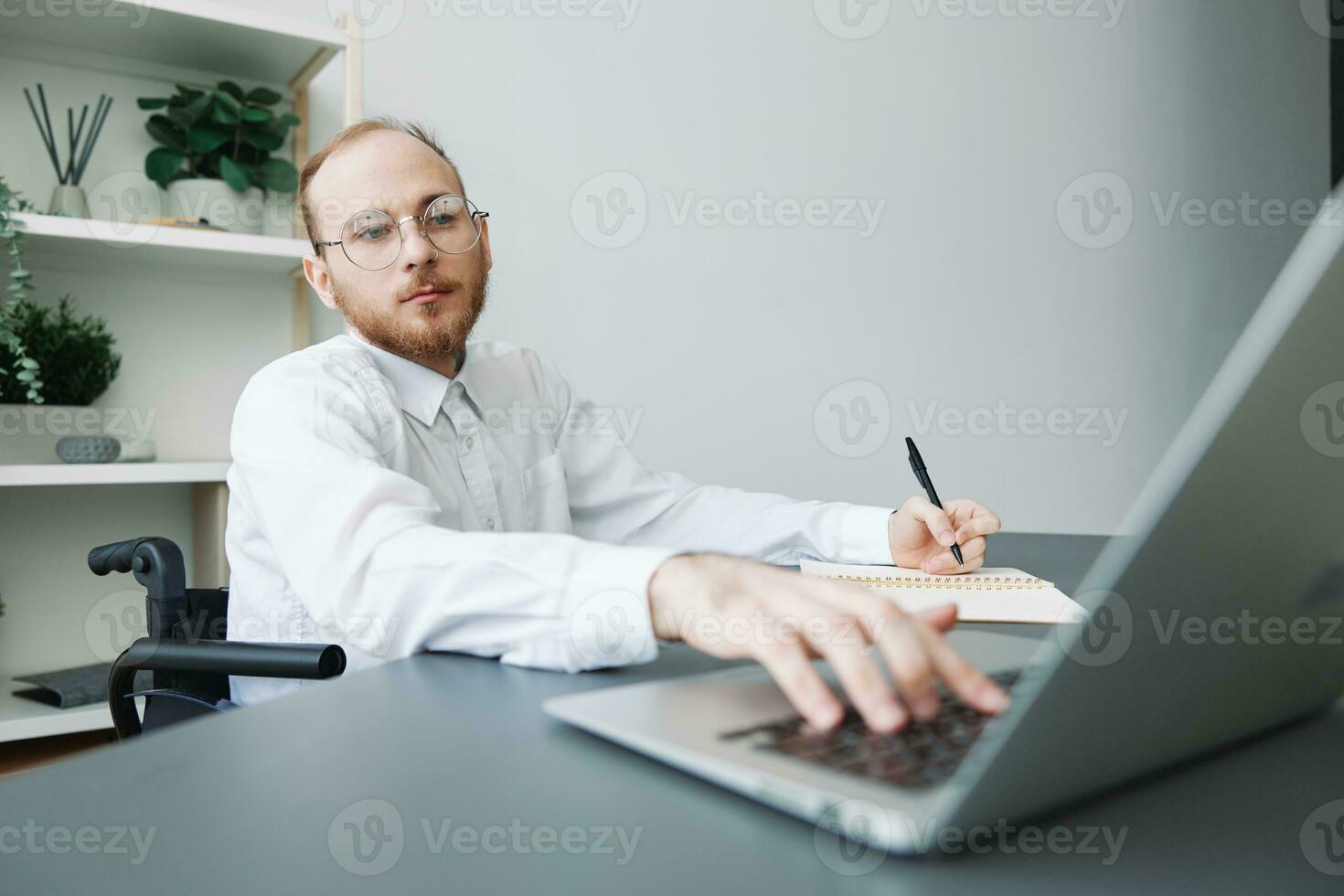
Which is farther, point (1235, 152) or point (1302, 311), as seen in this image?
point (1235, 152)

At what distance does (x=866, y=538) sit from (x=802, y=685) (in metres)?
0.74

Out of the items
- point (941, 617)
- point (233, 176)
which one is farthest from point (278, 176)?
point (941, 617)

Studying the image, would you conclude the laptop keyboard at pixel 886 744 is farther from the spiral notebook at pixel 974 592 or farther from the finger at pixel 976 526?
the finger at pixel 976 526

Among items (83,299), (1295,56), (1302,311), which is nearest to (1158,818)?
(1302,311)

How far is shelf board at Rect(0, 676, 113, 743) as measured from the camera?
5.42ft

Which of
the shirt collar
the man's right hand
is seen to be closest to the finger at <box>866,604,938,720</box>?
the man's right hand

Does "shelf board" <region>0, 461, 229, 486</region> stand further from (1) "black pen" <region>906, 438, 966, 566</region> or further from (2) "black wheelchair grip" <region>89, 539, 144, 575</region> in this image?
(1) "black pen" <region>906, 438, 966, 566</region>

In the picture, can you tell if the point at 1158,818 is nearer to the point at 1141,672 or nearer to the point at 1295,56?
the point at 1141,672

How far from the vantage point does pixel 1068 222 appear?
3408mm

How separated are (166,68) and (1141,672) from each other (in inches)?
92.4

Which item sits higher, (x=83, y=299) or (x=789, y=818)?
(x=83, y=299)

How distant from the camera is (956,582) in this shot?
0.93m

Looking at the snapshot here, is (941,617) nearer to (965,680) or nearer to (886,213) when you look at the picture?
(965,680)

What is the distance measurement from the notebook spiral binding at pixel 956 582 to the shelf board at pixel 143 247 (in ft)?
4.69
